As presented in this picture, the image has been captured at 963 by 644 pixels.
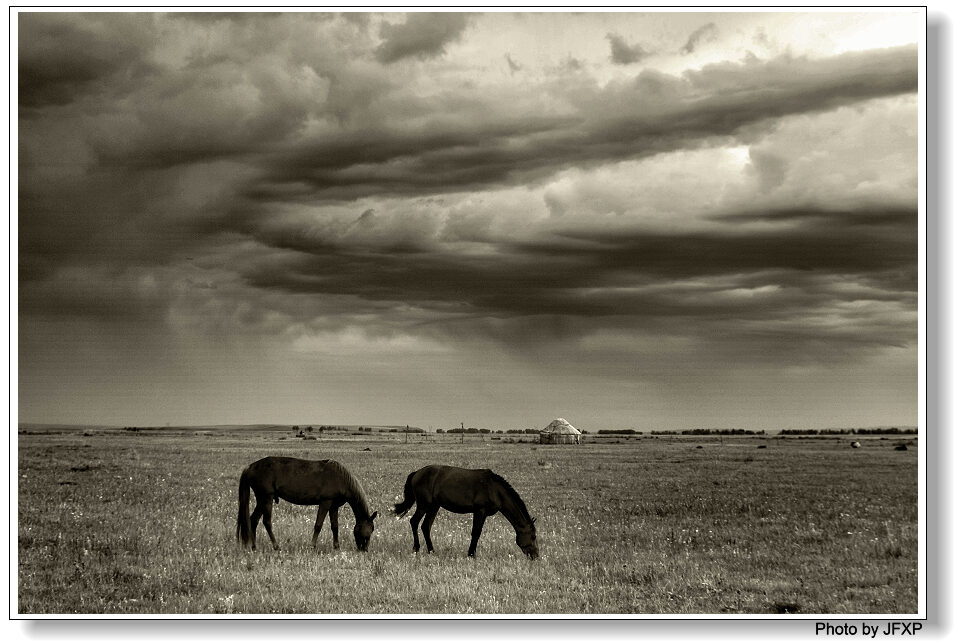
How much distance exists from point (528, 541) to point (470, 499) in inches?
49.0

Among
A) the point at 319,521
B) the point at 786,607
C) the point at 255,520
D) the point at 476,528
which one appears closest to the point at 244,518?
the point at 255,520

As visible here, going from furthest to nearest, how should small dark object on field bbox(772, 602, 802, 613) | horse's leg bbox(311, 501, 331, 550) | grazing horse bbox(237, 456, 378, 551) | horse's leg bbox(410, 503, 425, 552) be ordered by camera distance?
grazing horse bbox(237, 456, 378, 551)
horse's leg bbox(311, 501, 331, 550)
horse's leg bbox(410, 503, 425, 552)
small dark object on field bbox(772, 602, 802, 613)

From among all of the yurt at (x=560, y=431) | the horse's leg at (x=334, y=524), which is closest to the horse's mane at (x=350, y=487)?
the horse's leg at (x=334, y=524)

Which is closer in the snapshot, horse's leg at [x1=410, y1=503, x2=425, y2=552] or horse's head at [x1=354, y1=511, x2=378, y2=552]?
horse's leg at [x1=410, y1=503, x2=425, y2=552]

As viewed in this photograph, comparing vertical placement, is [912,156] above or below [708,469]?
above

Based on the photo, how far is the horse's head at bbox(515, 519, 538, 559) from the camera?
509 inches

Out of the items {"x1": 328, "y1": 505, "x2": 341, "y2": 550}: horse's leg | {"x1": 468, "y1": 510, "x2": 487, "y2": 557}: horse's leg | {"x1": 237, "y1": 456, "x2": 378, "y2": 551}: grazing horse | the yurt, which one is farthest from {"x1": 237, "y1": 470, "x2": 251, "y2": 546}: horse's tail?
the yurt

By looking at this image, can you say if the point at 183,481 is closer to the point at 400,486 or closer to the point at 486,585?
the point at 400,486

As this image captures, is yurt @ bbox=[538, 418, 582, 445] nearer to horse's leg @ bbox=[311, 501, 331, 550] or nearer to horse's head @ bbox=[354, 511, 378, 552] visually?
horse's head @ bbox=[354, 511, 378, 552]

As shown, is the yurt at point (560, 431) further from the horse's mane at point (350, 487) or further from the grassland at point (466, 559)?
the horse's mane at point (350, 487)
